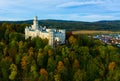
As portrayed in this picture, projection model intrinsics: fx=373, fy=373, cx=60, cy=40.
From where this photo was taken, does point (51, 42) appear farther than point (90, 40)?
No

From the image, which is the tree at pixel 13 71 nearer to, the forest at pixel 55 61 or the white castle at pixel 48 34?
the forest at pixel 55 61

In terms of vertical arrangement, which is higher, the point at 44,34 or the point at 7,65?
the point at 44,34

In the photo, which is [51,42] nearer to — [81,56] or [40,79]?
[81,56]

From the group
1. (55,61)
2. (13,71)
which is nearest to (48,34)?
(55,61)

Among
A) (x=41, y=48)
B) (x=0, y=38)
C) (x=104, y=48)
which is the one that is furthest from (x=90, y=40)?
(x=0, y=38)

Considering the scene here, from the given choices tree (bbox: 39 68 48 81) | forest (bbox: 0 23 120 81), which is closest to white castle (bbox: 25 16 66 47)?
forest (bbox: 0 23 120 81)
